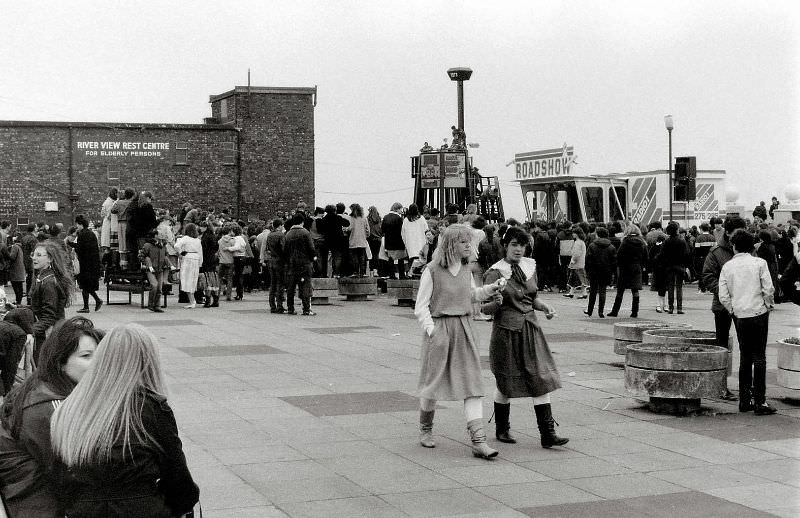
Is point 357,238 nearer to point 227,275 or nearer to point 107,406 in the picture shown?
point 227,275

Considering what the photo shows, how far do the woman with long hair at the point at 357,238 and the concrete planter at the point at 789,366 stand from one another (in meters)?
14.1

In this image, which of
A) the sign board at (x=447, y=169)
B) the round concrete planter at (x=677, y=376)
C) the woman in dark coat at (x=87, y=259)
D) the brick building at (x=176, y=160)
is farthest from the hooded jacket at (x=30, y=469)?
the brick building at (x=176, y=160)

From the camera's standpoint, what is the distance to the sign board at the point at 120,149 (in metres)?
47.4

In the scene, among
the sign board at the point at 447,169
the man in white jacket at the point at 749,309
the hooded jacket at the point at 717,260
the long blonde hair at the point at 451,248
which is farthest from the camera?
the sign board at the point at 447,169

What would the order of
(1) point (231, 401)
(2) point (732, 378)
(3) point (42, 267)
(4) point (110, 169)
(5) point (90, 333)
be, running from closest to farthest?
(5) point (90, 333) → (3) point (42, 267) → (1) point (231, 401) → (2) point (732, 378) → (4) point (110, 169)

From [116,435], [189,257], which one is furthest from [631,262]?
[116,435]

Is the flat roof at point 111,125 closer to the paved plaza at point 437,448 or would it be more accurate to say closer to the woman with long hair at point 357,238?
the woman with long hair at point 357,238

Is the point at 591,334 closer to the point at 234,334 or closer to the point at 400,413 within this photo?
the point at 234,334

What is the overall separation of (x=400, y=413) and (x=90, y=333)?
5.85m

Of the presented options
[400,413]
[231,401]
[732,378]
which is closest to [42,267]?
[231,401]

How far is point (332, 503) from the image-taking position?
6723 mm

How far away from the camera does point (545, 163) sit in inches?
1455

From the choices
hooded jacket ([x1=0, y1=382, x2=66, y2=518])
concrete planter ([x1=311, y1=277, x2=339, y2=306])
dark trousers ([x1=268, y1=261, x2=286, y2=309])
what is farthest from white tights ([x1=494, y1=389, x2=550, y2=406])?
concrete planter ([x1=311, y1=277, x2=339, y2=306])

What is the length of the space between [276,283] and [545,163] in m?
18.2
